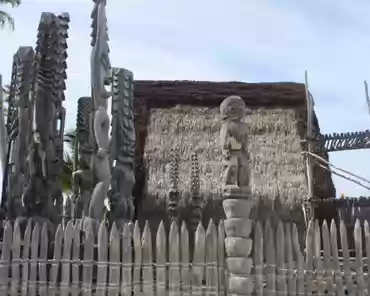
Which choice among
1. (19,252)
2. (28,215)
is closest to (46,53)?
(28,215)

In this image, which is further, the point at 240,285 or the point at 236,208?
the point at 236,208

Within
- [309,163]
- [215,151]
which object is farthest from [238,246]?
[215,151]

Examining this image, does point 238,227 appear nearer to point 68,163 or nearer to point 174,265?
point 174,265

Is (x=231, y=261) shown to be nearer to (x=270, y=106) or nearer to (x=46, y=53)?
(x=46, y=53)

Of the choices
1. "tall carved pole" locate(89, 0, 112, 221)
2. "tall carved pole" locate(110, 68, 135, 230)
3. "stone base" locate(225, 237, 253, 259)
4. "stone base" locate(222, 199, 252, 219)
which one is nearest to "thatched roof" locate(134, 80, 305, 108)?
"tall carved pole" locate(110, 68, 135, 230)

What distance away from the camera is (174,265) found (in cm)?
661

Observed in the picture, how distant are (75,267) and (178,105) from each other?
12.0m

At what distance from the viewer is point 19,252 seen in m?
7.01

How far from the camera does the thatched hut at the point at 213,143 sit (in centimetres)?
1560

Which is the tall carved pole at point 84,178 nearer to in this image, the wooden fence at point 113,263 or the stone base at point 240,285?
the wooden fence at point 113,263

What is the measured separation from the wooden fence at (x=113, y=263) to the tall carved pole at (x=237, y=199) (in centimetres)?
20

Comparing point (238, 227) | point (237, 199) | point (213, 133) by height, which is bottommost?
point (238, 227)

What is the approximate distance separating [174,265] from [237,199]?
3.86 ft

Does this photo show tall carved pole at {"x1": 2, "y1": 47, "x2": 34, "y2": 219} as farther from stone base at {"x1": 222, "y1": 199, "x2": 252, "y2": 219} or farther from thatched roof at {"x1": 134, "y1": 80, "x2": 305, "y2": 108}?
thatched roof at {"x1": 134, "y1": 80, "x2": 305, "y2": 108}
